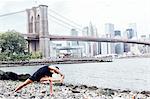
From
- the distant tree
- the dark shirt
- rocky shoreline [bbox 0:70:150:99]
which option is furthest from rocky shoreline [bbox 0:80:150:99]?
the distant tree

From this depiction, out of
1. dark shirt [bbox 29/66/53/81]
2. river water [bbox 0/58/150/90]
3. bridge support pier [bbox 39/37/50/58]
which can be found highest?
bridge support pier [bbox 39/37/50/58]

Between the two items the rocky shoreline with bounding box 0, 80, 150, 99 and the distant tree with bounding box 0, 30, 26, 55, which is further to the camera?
the distant tree with bounding box 0, 30, 26, 55

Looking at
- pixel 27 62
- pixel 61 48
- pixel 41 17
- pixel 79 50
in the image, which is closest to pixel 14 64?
pixel 27 62

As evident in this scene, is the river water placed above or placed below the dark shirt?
below

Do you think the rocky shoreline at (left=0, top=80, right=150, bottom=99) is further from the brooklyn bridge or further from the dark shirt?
the brooklyn bridge

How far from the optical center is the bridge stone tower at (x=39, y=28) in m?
59.3

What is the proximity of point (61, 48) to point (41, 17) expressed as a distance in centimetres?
3250

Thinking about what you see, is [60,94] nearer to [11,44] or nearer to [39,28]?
[11,44]

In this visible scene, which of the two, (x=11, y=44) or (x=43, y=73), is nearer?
(x=43, y=73)

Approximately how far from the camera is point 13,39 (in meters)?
61.2

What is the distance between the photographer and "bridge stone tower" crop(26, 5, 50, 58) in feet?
195

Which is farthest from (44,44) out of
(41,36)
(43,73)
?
(43,73)

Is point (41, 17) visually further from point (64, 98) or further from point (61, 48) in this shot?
point (64, 98)

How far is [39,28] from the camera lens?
214 feet
